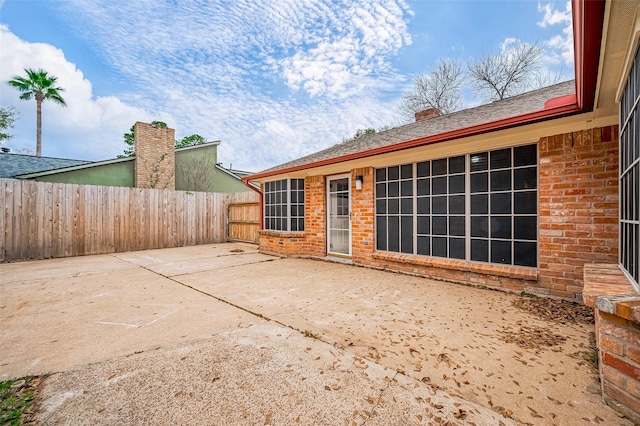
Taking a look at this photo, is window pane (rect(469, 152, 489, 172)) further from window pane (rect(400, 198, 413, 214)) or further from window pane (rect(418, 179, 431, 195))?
window pane (rect(400, 198, 413, 214))

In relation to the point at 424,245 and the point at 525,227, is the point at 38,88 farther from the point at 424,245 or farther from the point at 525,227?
the point at 525,227

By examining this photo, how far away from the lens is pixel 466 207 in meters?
4.53

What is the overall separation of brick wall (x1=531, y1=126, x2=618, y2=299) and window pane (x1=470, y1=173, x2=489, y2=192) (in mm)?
707

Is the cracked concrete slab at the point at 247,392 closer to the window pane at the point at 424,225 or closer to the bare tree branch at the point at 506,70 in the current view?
the window pane at the point at 424,225

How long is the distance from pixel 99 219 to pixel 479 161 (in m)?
10.5

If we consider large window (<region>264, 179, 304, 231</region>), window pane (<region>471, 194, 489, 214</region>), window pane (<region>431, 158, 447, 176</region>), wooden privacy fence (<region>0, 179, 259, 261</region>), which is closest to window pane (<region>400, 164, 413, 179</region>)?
window pane (<region>431, 158, 447, 176</region>)

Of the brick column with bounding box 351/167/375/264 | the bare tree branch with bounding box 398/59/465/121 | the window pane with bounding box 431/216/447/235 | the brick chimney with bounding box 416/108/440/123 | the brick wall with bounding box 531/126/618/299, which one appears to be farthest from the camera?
the bare tree branch with bounding box 398/59/465/121

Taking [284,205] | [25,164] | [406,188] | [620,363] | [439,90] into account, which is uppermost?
[439,90]

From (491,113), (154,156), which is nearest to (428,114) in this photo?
(491,113)

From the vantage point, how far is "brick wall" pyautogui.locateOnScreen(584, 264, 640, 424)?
1.48m

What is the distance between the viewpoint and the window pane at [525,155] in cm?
388

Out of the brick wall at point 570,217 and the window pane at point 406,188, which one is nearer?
the brick wall at point 570,217

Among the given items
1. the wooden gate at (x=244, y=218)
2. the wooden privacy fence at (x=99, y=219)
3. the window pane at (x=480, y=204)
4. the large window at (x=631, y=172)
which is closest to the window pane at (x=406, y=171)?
the window pane at (x=480, y=204)

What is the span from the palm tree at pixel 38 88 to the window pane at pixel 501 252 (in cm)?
2720
